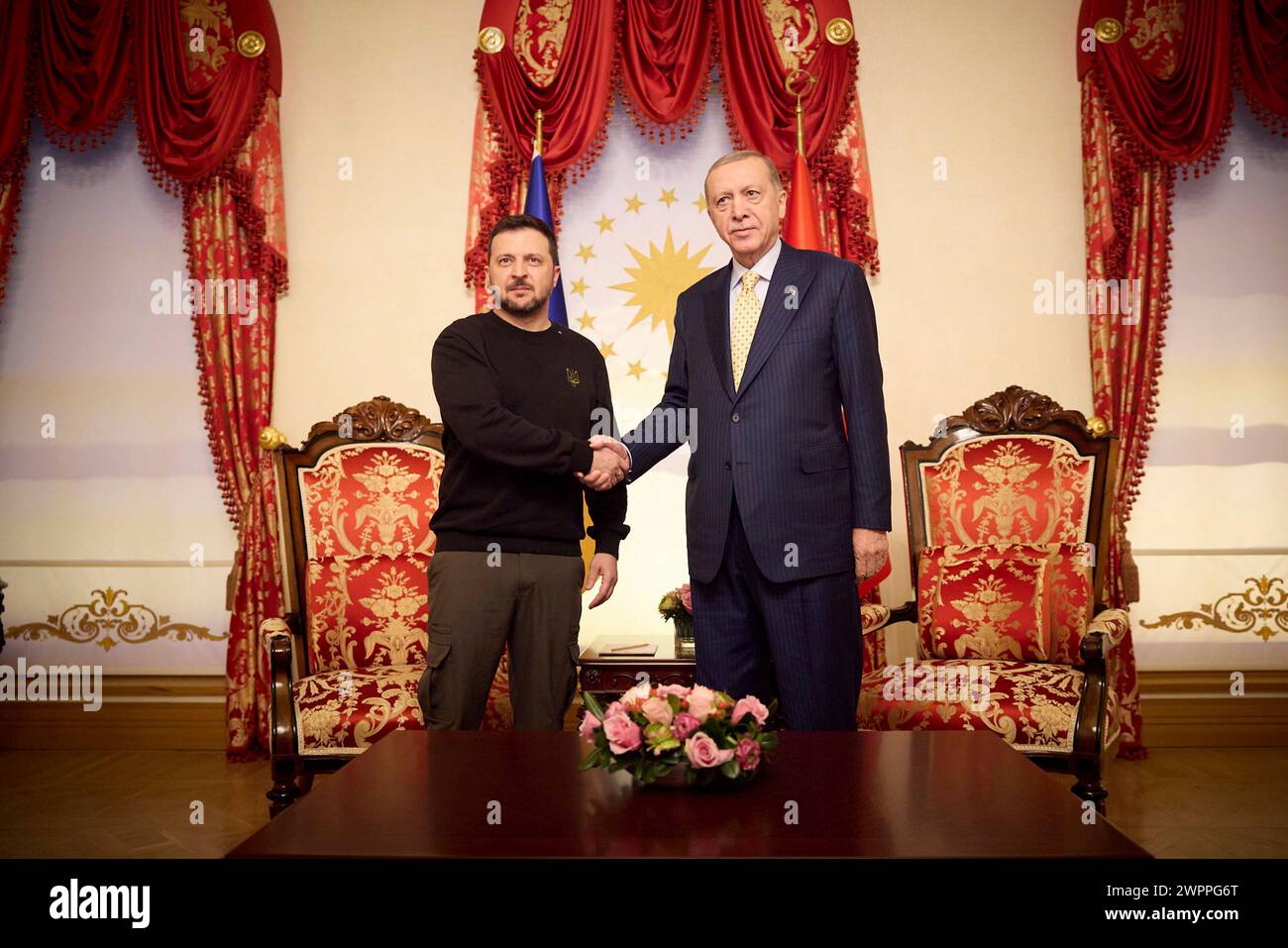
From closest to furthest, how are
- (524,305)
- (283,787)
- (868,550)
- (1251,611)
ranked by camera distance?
(868,550)
(524,305)
(283,787)
(1251,611)

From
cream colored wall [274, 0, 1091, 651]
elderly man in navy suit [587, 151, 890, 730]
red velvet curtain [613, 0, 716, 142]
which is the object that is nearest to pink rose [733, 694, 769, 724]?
elderly man in navy suit [587, 151, 890, 730]

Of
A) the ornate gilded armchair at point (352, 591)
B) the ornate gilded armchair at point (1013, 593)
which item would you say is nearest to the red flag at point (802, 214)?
the ornate gilded armchair at point (1013, 593)

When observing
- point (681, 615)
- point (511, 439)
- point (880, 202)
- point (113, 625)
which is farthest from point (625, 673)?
point (113, 625)

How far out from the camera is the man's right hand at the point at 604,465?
2.34 meters

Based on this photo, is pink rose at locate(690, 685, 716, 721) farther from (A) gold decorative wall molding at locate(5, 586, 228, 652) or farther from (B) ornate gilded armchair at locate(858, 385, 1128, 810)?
(A) gold decorative wall molding at locate(5, 586, 228, 652)

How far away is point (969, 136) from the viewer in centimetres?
396

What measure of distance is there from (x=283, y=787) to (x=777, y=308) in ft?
5.84

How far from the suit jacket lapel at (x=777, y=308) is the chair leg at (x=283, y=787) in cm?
156

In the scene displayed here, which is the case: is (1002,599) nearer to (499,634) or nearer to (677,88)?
(499,634)

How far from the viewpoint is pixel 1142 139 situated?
379 centimetres

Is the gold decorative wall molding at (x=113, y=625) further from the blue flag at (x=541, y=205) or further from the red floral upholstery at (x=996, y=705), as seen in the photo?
the red floral upholstery at (x=996, y=705)

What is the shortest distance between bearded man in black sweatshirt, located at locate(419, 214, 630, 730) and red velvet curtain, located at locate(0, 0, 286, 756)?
1.77 metres

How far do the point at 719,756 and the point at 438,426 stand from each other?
6.42 feet
